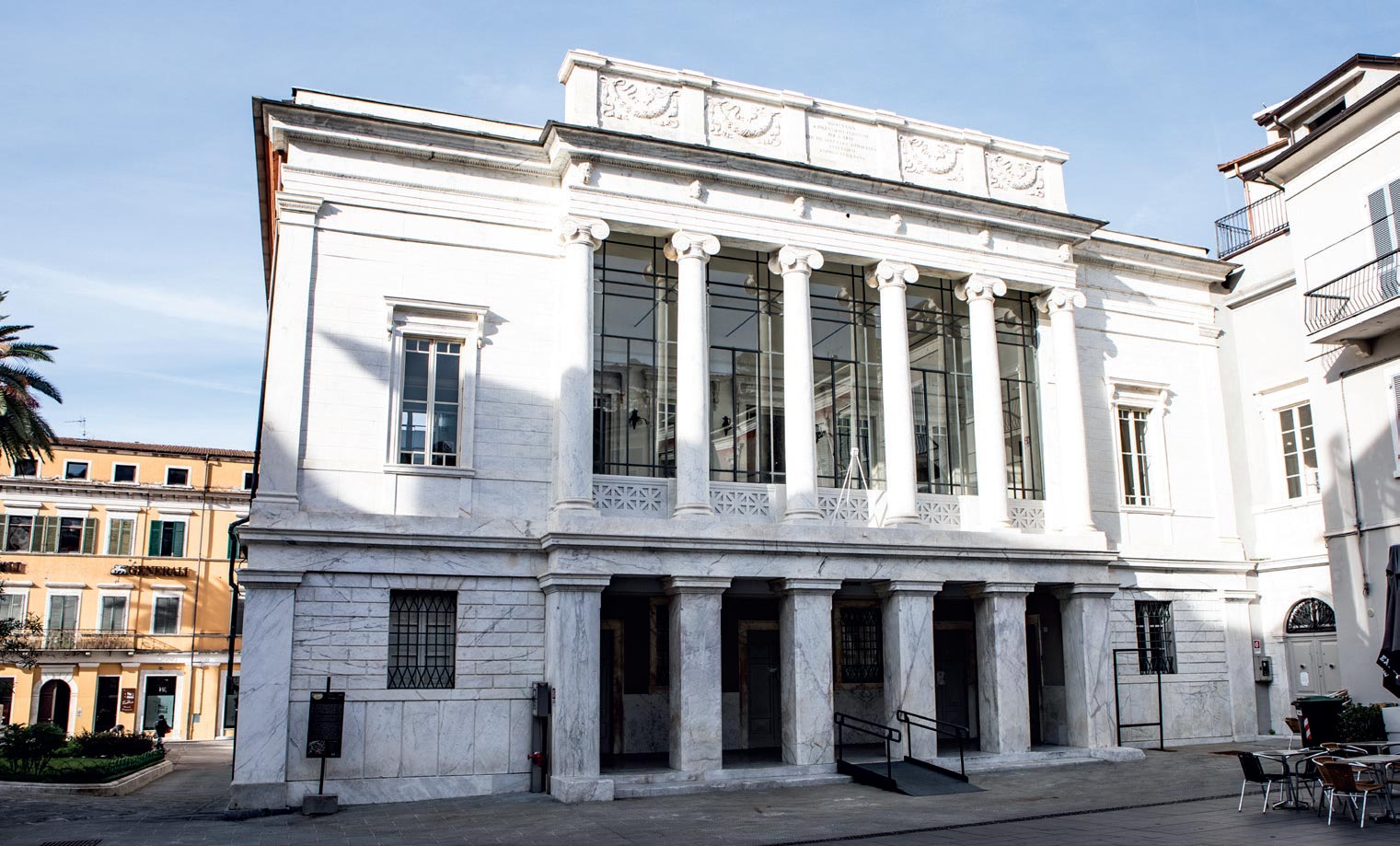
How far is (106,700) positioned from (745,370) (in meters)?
33.9

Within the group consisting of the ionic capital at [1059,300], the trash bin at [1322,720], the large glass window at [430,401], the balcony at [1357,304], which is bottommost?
the trash bin at [1322,720]

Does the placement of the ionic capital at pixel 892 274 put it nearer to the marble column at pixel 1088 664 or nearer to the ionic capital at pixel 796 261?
the ionic capital at pixel 796 261

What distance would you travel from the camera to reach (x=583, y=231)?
1891cm

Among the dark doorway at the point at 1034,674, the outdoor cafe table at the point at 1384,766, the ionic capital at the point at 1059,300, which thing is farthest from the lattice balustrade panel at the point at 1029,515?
the outdoor cafe table at the point at 1384,766

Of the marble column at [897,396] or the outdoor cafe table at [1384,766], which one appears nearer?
the outdoor cafe table at [1384,766]

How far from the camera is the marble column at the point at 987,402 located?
20859mm

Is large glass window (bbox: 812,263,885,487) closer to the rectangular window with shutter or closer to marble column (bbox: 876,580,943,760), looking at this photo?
marble column (bbox: 876,580,943,760)

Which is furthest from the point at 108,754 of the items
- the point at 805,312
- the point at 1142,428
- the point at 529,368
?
the point at 1142,428

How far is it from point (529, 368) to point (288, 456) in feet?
13.6

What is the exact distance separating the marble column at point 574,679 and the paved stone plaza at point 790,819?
588 millimetres

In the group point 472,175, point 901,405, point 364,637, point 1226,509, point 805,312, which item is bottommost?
point 364,637

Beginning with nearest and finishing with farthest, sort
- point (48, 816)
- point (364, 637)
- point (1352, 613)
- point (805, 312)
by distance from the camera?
point (48, 816) < point (364, 637) < point (1352, 613) < point (805, 312)

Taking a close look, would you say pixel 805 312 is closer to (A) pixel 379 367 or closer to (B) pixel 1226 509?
(A) pixel 379 367

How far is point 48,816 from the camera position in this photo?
16.1 meters
